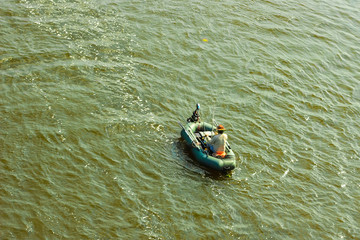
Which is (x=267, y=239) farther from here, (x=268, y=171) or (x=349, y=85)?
(x=349, y=85)

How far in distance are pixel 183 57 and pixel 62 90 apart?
5.67 metres

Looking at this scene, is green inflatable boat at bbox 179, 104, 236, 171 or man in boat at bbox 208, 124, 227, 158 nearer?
green inflatable boat at bbox 179, 104, 236, 171

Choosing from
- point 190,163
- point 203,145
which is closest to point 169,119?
point 203,145

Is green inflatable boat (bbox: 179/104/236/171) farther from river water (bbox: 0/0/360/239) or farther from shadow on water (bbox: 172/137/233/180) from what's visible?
river water (bbox: 0/0/360/239)

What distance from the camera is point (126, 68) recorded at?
697 inches

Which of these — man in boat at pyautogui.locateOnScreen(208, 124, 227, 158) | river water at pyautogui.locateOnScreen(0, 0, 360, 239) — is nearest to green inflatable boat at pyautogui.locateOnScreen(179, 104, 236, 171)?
man in boat at pyautogui.locateOnScreen(208, 124, 227, 158)

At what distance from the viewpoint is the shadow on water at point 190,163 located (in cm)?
1388

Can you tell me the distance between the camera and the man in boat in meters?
13.8

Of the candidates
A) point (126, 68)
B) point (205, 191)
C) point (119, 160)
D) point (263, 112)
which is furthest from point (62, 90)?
point (263, 112)

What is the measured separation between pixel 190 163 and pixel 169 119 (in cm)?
227

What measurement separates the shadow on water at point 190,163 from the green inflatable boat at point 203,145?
20 centimetres

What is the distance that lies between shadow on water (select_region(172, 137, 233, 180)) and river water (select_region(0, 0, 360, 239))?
47 mm

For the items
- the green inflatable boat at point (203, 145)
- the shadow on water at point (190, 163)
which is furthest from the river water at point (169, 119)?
the green inflatable boat at point (203, 145)

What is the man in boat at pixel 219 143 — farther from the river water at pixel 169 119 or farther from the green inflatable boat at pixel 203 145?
the river water at pixel 169 119
